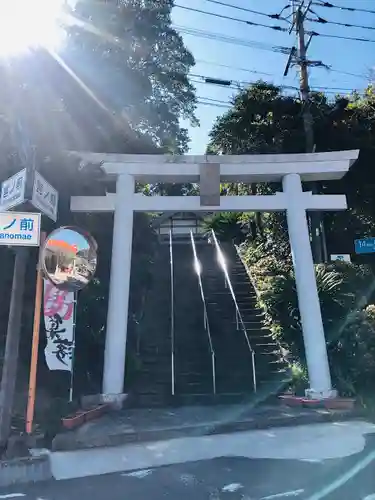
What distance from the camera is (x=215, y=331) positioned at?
11836 mm

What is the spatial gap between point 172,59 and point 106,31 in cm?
346

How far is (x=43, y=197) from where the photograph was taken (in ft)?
20.9

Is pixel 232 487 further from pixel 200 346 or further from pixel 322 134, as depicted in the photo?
pixel 322 134

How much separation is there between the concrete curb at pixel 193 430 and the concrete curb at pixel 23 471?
76 cm

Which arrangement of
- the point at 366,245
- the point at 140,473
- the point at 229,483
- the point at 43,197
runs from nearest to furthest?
the point at 229,483 → the point at 140,473 → the point at 43,197 → the point at 366,245

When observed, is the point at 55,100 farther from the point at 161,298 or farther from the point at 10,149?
the point at 161,298

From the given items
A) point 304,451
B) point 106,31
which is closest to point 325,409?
point 304,451

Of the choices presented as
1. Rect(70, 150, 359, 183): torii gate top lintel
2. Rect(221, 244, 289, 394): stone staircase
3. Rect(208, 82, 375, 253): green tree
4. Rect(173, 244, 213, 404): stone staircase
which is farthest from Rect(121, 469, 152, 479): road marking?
Rect(208, 82, 375, 253): green tree

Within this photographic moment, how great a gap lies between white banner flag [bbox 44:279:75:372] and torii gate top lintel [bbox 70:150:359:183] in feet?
11.3

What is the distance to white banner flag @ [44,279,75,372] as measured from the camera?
6961 millimetres

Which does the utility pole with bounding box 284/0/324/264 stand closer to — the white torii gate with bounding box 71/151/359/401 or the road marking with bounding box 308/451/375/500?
the white torii gate with bounding box 71/151/359/401

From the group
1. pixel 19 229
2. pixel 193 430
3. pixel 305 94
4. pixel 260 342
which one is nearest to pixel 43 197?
pixel 19 229

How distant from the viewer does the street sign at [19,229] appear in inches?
241

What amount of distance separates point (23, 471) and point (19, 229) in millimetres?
2908
